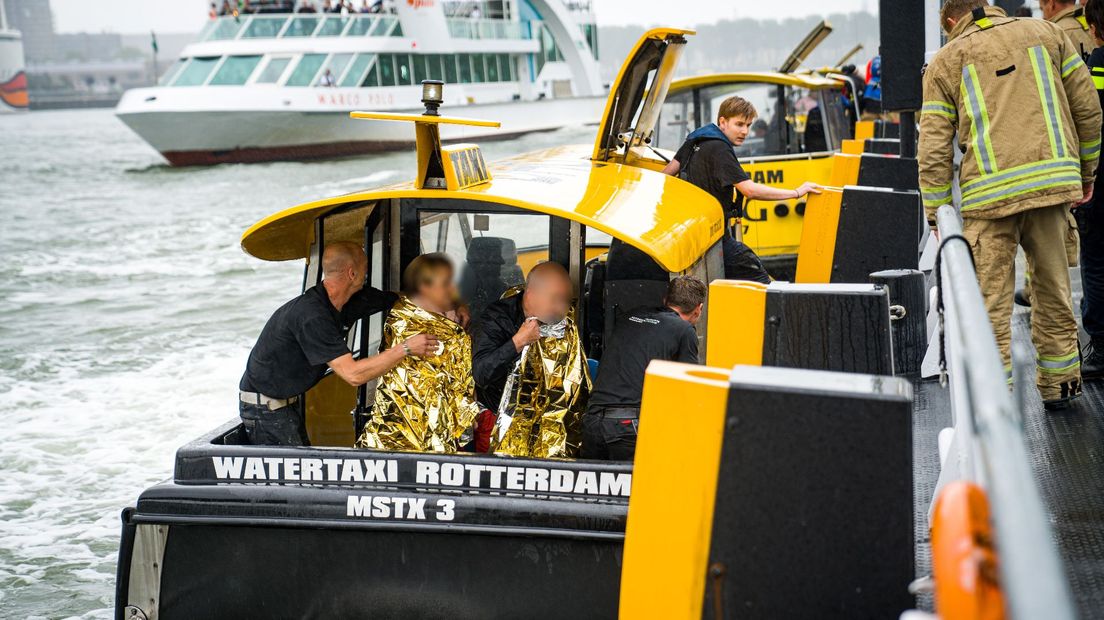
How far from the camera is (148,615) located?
163 inches

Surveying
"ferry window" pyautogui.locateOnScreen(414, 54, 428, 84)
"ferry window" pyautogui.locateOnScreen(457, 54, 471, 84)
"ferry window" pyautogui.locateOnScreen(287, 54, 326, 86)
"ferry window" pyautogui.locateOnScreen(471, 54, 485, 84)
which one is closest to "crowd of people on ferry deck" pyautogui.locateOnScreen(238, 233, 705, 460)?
A: "ferry window" pyautogui.locateOnScreen(287, 54, 326, 86)

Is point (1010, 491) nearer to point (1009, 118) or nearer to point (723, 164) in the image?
point (1009, 118)

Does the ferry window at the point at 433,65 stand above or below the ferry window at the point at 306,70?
above

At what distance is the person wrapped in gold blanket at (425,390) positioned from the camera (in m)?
4.66

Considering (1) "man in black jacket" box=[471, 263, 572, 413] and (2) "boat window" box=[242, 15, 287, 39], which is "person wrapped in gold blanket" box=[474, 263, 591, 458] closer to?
(1) "man in black jacket" box=[471, 263, 572, 413]

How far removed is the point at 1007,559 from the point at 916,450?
373 centimetres

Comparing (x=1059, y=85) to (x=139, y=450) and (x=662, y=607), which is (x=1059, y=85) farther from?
(x=139, y=450)

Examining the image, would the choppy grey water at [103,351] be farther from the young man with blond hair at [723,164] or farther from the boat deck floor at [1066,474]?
the boat deck floor at [1066,474]

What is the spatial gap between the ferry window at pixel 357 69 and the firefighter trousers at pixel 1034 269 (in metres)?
44.9

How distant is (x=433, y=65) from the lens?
5300 cm

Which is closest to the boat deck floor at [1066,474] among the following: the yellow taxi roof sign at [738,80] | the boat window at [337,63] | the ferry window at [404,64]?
the yellow taxi roof sign at [738,80]

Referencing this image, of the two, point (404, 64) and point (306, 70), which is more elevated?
point (404, 64)

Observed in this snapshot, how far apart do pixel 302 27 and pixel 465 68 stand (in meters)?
9.38

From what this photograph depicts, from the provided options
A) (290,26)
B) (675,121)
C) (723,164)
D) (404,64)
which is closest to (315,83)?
(290,26)
